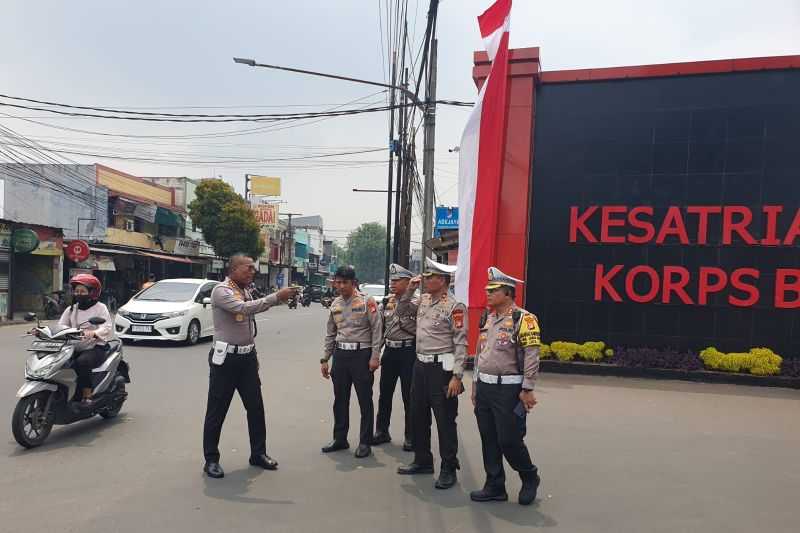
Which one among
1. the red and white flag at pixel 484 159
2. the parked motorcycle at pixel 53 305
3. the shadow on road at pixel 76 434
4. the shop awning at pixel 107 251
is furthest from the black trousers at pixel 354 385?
the shop awning at pixel 107 251

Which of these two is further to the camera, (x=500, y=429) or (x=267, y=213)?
(x=267, y=213)

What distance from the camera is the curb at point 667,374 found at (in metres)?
8.58

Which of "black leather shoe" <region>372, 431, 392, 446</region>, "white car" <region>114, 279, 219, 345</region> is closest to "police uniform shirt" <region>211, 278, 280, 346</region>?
"black leather shoe" <region>372, 431, 392, 446</region>

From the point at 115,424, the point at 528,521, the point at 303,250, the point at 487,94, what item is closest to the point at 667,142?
the point at 487,94

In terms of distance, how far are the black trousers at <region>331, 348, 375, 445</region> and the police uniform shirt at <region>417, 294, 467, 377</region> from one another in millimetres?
733

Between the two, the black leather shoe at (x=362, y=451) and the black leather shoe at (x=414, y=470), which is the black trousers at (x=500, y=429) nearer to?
the black leather shoe at (x=414, y=470)

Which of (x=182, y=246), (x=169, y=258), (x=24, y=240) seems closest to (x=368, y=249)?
(x=182, y=246)

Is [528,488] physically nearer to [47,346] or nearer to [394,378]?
[394,378]

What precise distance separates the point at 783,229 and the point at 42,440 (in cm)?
991

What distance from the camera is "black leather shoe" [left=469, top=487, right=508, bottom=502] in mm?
4137

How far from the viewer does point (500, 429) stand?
4047 millimetres

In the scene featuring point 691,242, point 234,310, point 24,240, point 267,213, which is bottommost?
point 234,310

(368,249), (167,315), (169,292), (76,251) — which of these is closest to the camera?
(167,315)

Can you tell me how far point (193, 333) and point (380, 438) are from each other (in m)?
8.00
